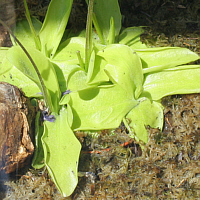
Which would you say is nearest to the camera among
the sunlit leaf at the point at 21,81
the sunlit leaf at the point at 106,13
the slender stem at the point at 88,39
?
the slender stem at the point at 88,39

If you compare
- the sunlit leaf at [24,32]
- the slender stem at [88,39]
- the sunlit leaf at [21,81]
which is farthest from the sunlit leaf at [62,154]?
the sunlit leaf at [24,32]

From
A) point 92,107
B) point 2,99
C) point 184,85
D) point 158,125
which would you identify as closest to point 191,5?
point 184,85

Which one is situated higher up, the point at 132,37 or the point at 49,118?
the point at 132,37

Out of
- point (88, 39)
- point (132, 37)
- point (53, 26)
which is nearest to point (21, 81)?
point (53, 26)

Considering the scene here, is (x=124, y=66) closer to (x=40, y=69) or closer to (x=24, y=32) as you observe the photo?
(x=40, y=69)

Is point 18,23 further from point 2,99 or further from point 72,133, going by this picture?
point 72,133

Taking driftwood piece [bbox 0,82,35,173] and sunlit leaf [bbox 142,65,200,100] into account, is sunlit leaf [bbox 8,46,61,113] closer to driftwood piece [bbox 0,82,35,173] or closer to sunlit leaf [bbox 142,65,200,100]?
driftwood piece [bbox 0,82,35,173]

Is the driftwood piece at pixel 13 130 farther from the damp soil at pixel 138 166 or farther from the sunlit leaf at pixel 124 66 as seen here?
the sunlit leaf at pixel 124 66

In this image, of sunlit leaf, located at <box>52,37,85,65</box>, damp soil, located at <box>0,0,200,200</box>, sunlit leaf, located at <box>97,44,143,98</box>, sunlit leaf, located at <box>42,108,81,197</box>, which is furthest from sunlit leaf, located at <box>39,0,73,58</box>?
damp soil, located at <box>0,0,200,200</box>
